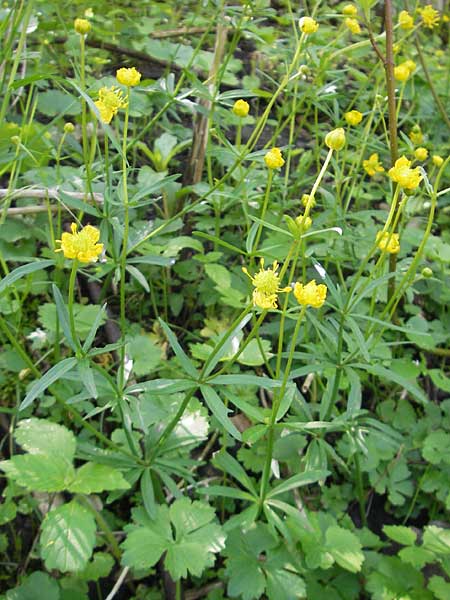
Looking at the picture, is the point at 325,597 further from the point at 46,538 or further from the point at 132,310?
the point at 132,310

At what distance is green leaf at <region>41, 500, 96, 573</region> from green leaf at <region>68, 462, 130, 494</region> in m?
0.04

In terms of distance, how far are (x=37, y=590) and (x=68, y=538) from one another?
0.50ft

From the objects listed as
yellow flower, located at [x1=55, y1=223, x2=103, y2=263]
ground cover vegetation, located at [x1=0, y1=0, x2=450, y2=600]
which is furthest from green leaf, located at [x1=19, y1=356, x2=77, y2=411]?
yellow flower, located at [x1=55, y1=223, x2=103, y2=263]

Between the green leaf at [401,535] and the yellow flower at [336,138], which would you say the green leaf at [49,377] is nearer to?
the yellow flower at [336,138]

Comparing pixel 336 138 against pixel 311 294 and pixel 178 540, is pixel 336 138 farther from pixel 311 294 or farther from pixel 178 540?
pixel 178 540

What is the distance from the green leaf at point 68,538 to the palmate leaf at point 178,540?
7cm

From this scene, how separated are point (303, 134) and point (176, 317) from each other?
1.17 meters

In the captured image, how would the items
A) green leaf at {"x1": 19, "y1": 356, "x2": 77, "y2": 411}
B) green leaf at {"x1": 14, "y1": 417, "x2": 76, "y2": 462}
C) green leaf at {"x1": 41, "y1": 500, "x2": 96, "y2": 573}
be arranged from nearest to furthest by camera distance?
1. green leaf at {"x1": 19, "y1": 356, "x2": 77, "y2": 411}
2. green leaf at {"x1": 41, "y1": 500, "x2": 96, "y2": 573}
3. green leaf at {"x1": 14, "y1": 417, "x2": 76, "y2": 462}

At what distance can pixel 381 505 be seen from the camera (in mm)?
1451

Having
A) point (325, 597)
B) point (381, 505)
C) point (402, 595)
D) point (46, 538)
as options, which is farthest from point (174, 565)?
point (381, 505)

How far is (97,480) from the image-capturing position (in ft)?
3.30

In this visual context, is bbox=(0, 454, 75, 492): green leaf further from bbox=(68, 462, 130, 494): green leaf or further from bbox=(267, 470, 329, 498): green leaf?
bbox=(267, 470, 329, 498): green leaf

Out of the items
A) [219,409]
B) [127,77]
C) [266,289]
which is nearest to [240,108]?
[127,77]

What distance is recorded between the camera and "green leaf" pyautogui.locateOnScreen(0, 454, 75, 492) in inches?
39.0
